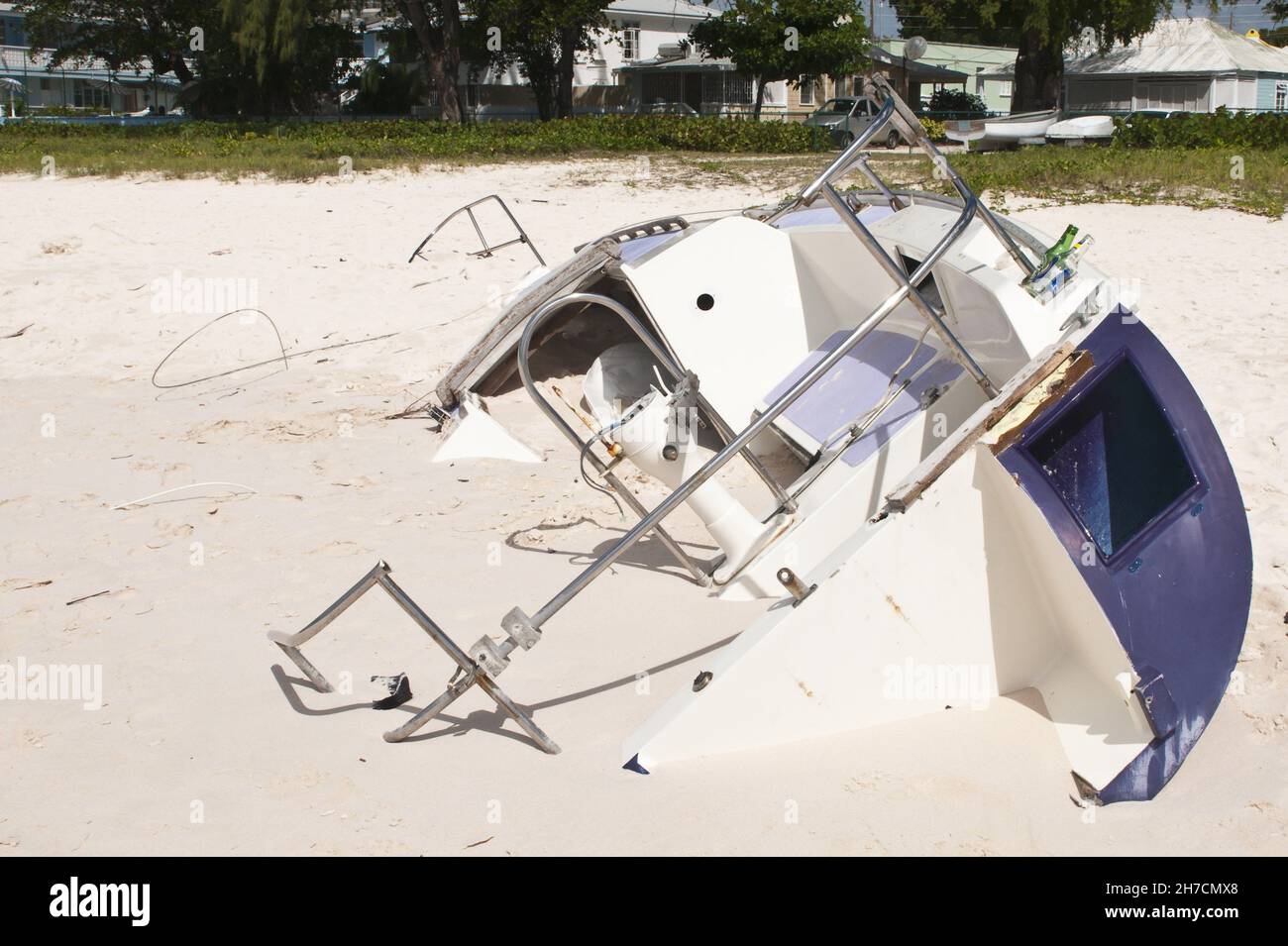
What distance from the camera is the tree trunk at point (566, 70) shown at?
26781mm

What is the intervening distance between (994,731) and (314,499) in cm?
308

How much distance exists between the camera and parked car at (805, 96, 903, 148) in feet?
60.6

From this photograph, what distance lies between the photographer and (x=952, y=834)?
2.87 metres

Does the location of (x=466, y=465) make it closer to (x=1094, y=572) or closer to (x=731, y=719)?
(x=731, y=719)

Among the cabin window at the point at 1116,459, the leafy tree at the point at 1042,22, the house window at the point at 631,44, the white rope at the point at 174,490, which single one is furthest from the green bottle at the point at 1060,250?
the house window at the point at 631,44

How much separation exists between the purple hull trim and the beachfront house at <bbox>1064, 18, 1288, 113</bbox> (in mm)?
29259

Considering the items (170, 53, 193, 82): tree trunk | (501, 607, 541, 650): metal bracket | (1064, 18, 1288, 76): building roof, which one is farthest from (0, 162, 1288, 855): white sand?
(170, 53, 193, 82): tree trunk

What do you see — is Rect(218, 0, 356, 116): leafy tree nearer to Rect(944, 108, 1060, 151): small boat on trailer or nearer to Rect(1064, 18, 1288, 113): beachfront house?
Rect(944, 108, 1060, 151): small boat on trailer

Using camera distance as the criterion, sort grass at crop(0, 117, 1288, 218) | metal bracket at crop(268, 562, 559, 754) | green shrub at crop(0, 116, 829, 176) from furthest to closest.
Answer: green shrub at crop(0, 116, 829, 176) → grass at crop(0, 117, 1288, 218) → metal bracket at crop(268, 562, 559, 754)

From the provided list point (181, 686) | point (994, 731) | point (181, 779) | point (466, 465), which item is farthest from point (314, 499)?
point (994, 731)

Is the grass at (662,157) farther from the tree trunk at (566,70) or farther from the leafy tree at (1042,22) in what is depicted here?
the tree trunk at (566,70)

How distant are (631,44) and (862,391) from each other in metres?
37.2

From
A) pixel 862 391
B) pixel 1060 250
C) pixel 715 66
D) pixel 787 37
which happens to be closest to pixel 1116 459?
pixel 1060 250

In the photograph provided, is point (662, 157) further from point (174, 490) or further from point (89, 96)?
point (89, 96)
